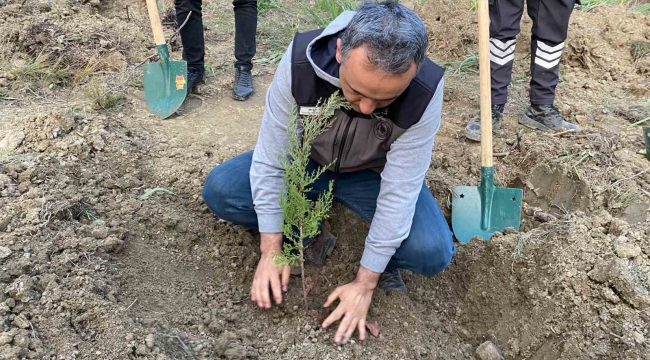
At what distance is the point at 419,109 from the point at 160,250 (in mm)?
1264

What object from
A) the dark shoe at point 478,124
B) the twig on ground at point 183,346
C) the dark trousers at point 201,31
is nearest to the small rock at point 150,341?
the twig on ground at point 183,346

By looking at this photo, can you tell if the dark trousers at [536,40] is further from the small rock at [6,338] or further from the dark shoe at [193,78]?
the small rock at [6,338]

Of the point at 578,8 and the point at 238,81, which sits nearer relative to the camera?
the point at 238,81

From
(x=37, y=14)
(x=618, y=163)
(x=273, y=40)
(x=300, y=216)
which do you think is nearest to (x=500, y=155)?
(x=618, y=163)

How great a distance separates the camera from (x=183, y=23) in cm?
356

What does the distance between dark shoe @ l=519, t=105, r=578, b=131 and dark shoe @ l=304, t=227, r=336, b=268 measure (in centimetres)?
178

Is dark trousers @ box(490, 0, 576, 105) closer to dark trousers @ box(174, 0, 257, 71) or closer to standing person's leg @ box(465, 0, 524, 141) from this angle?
standing person's leg @ box(465, 0, 524, 141)

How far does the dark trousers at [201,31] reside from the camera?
3.59m

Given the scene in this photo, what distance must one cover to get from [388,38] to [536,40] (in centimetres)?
221

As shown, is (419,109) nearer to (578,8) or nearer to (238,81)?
(238,81)

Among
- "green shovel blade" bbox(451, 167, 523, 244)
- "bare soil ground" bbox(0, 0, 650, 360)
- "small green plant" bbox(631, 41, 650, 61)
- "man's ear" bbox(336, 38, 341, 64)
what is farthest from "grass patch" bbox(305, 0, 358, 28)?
"man's ear" bbox(336, 38, 341, 64)

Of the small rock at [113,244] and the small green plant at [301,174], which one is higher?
the small green plant at [301,174]

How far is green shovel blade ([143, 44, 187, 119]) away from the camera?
351cm

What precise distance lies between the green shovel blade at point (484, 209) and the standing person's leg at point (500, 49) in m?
0.62
